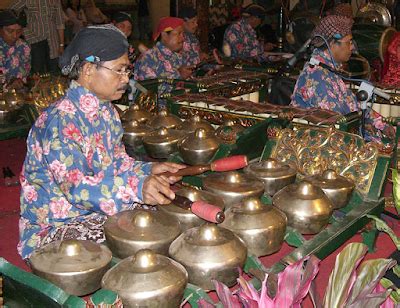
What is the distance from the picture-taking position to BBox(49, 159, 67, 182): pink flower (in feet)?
6.25

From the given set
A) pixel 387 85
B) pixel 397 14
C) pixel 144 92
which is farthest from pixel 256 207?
pixel 397 14

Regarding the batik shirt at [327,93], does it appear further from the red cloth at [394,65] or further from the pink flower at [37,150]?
the pink flower at [37,150]

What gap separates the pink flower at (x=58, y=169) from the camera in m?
1.90

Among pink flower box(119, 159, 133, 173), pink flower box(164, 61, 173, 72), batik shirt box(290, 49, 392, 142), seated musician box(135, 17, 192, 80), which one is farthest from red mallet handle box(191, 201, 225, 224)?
pink flower box(164, 61, 173, 72)

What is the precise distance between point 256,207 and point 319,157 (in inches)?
28.4

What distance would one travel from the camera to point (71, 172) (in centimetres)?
192

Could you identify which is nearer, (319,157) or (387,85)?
(319,157)

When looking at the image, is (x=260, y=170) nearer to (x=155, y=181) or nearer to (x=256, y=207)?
(x=256, y=207)

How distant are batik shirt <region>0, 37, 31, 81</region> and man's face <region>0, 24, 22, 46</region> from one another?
0.05 metres

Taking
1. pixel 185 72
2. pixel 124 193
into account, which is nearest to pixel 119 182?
pixel 124 193

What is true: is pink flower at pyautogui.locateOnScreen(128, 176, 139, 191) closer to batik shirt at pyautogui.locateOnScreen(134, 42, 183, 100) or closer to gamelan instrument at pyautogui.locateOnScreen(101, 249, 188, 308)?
gamelan instrument at pyautogui.locateOnScreen(101, 249, 188, 308)

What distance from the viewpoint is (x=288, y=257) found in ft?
6.51

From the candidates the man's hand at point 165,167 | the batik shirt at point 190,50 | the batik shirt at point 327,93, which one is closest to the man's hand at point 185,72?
the batik shirt at point 190,50

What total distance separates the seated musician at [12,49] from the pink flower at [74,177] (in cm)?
343
